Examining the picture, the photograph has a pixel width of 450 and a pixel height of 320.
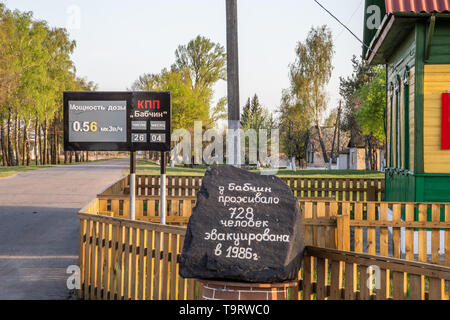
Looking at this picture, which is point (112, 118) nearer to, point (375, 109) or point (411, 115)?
point (411, 115)

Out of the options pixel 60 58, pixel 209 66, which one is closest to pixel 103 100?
pixel 209 66

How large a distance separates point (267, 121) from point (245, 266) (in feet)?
275

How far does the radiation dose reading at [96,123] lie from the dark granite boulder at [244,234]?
4.49m

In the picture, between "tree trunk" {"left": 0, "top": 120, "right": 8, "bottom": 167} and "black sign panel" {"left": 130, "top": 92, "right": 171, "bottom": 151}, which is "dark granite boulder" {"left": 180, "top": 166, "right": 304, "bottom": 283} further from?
"tree trunk" {"left": 0, "top": 120, "right": 8, "bottom": 167}

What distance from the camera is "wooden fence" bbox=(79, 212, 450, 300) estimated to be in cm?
435

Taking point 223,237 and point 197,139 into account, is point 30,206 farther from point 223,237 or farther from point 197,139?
point 197,139

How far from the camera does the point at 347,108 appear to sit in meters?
79.1

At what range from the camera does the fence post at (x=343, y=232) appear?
26.6ft

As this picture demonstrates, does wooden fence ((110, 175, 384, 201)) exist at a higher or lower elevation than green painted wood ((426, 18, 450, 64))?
lower

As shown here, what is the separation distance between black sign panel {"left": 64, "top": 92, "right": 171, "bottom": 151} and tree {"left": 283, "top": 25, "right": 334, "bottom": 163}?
53640mm

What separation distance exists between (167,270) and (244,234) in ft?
5.78

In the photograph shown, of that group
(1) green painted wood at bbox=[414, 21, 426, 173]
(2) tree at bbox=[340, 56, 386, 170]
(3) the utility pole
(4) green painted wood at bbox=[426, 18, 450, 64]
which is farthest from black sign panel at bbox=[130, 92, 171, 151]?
(2) tree at bbox=[340, 56, 386, 170]

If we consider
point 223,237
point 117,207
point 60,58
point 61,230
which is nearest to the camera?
point 223,237

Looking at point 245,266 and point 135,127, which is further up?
point 135,127
